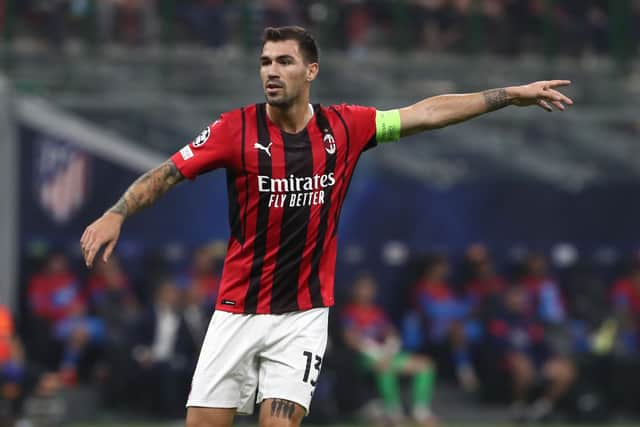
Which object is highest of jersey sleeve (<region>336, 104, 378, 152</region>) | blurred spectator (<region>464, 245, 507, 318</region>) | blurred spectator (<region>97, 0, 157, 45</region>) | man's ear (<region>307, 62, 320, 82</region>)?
blurred spectator (<region>97, 0, 157, 45</region>)

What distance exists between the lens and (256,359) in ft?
21.6

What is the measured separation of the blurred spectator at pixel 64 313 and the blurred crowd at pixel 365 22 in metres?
3.15

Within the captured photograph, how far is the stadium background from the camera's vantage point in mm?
13078

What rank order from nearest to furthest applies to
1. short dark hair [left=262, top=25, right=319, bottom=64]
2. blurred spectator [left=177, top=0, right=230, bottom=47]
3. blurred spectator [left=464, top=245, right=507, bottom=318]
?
short dark hair [left=262, top=25, right=319, bottom=64]
blurred spectator [left=464, top=245, right=507, bottom=318]
blurred spectator [left=177, top=0, right=230, bottom=47]

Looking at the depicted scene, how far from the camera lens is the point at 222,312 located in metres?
6.59

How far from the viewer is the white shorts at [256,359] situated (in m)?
6.49

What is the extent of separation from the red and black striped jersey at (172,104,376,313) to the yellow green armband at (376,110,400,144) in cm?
18

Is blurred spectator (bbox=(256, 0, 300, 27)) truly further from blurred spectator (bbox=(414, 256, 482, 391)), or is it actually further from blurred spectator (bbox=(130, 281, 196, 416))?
blurred spectator (bbox=(130, 281, 196, 416))

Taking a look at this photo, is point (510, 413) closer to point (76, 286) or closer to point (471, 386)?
A: point (471, 386)

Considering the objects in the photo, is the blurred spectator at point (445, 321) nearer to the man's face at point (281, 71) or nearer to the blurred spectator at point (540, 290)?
the blurred spectator at point (540, 290)

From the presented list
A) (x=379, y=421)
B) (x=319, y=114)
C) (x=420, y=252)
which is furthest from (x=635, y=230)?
(x=319, y=114)

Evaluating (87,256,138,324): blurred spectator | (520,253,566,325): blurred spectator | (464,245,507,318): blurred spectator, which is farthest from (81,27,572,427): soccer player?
(520,253,566,325): blurred spectator

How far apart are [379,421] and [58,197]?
3.57m

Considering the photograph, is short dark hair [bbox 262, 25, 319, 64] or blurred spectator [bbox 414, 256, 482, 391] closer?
short dark hair [bbox 262, 25, 319, 64]
